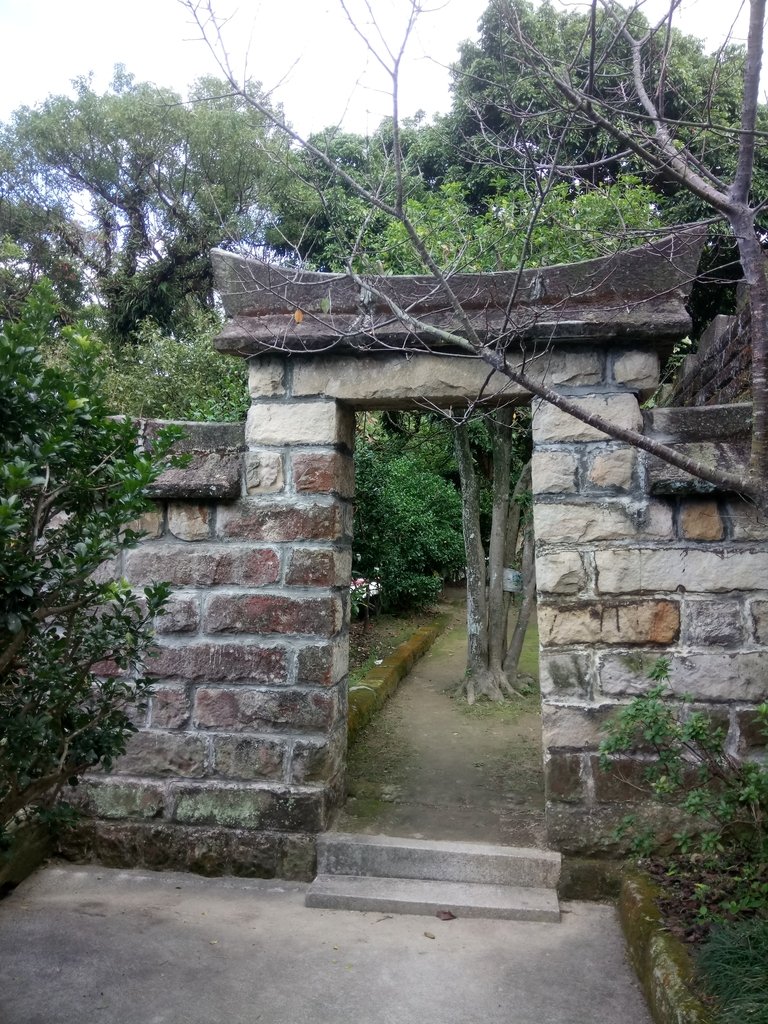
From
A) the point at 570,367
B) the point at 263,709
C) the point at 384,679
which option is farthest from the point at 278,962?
the point at 384,679

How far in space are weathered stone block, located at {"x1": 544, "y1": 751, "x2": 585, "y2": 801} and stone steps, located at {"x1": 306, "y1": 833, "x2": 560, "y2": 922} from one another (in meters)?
0.26

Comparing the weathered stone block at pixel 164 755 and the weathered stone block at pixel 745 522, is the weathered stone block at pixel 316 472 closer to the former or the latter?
the weathered stone block at pixel 164 755

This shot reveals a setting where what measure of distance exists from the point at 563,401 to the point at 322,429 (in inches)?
60.3

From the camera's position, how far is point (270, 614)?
3562 millimetres

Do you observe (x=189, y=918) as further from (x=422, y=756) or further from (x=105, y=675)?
(x=422, y=756)

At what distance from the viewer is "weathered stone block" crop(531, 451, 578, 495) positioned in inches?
132

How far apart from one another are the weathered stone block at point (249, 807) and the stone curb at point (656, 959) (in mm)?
1327

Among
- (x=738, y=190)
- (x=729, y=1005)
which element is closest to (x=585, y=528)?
(x=738, y=190)

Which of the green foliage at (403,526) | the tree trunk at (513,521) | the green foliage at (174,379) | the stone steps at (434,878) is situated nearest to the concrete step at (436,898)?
the stone steps at (434,878)

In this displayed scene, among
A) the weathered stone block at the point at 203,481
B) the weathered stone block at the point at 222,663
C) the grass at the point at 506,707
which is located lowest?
the grass at the point at 506,707

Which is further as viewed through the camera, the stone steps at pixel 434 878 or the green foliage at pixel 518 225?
the green foliage at pixel 518 225

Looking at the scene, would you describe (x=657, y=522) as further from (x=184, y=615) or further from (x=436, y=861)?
(x=184, y=615)

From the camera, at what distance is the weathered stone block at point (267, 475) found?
362 centimetres

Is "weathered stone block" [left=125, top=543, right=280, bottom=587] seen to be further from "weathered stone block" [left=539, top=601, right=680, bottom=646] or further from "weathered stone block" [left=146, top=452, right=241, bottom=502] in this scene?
"weathered stone block" [left=539, top=601, right=680, bottom=646]
